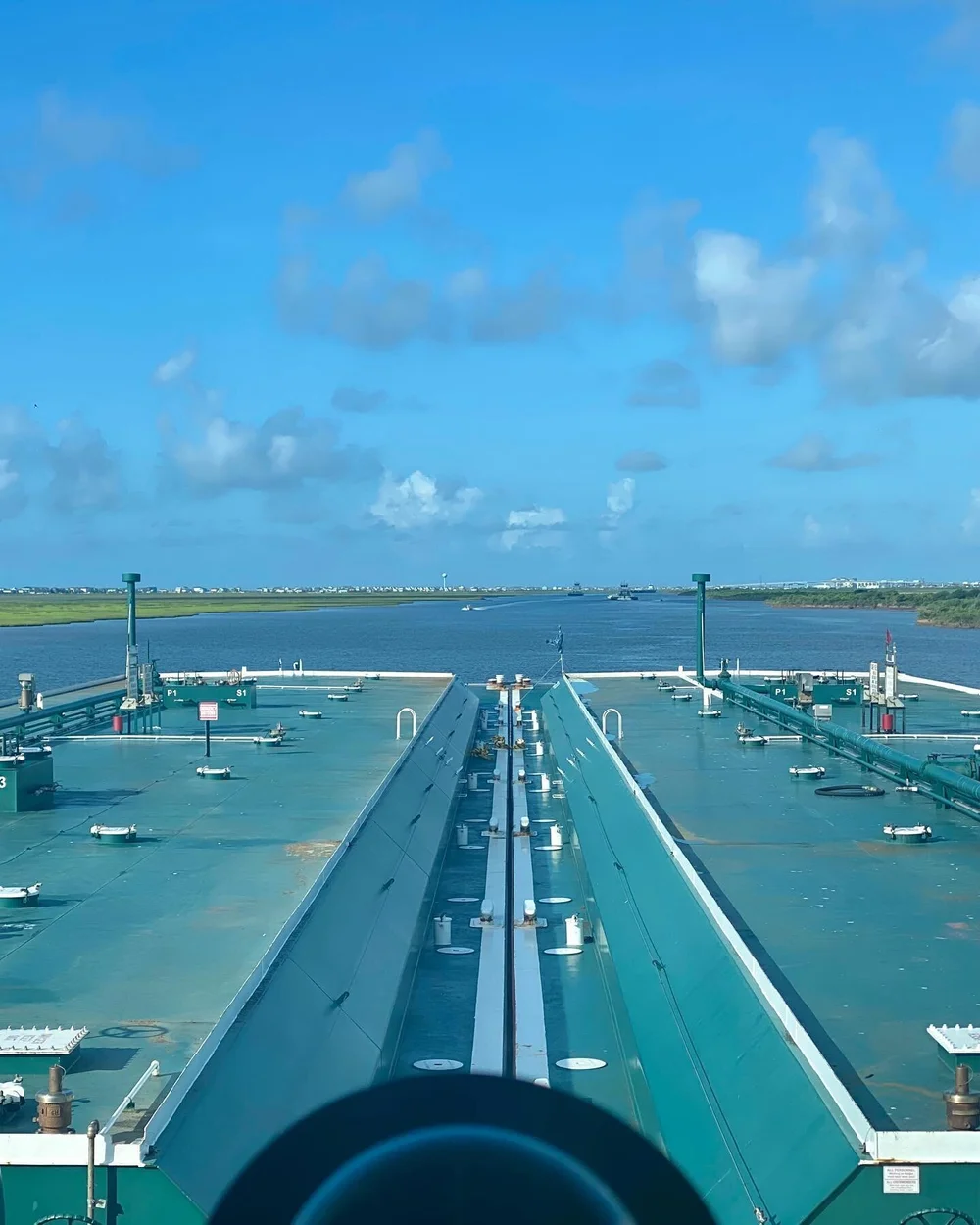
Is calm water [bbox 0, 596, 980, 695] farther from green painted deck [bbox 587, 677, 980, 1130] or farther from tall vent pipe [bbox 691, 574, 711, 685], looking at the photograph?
green painted deck [bbox 587, 677, 980, 1130]

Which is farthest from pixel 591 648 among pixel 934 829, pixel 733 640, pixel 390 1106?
pixel 390 1106

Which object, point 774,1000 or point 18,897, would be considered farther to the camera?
point 18,897

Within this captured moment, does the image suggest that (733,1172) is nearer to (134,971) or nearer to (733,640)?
(134,971)

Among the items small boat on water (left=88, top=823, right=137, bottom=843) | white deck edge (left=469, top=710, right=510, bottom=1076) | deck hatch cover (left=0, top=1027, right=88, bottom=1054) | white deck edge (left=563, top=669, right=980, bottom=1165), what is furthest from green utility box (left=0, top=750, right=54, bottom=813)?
white deck edge (left=563, top=669, right=980, bottom=1165)

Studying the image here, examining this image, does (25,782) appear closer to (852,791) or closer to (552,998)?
(552,998)

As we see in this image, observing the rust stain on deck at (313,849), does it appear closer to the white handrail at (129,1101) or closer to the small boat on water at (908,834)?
the small boat on water at (908,834)

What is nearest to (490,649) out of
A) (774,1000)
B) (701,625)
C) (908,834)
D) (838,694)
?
(701,625)
